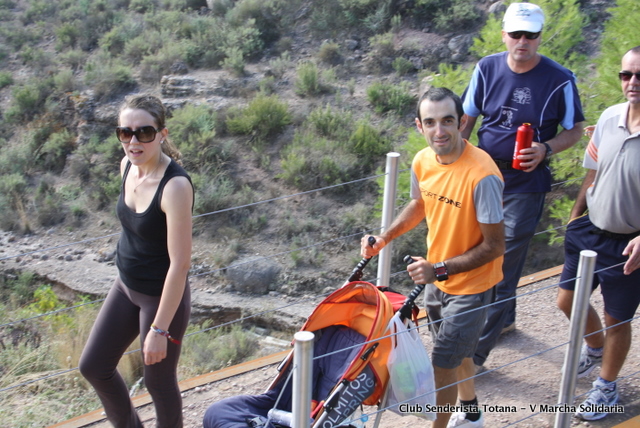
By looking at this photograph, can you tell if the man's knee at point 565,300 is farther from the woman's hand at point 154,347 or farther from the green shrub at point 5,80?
the green shrub at point 5,80

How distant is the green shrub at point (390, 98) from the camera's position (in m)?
13.6

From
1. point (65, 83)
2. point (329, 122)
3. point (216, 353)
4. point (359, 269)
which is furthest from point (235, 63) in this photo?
point (359, 269)

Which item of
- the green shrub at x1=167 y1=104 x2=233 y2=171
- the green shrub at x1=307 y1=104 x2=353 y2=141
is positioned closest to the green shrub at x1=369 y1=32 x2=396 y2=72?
the green shrub at x1=307 y1=104 x2=353 y2=141

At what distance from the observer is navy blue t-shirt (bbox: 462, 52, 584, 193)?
3764 mm

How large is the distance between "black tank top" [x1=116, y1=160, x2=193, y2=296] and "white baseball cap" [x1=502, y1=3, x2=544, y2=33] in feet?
6.68

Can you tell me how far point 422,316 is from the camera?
4723 millimetres

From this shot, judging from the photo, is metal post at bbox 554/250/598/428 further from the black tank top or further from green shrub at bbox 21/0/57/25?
green shrub at bbox 21/0/57/25

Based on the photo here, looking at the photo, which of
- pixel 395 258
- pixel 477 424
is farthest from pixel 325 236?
pixel 477 424

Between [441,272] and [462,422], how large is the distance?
102 centimetres

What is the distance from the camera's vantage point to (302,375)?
2.34 meters

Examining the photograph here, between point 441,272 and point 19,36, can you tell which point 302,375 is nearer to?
point 441,272

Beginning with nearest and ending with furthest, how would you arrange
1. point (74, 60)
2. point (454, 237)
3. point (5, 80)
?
1. point (454, 237)
2. point (5, 80)
3. point (74, 60)

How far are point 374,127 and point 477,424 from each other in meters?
10.1

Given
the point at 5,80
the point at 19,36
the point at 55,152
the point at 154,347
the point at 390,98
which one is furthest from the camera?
the point at 19,36
